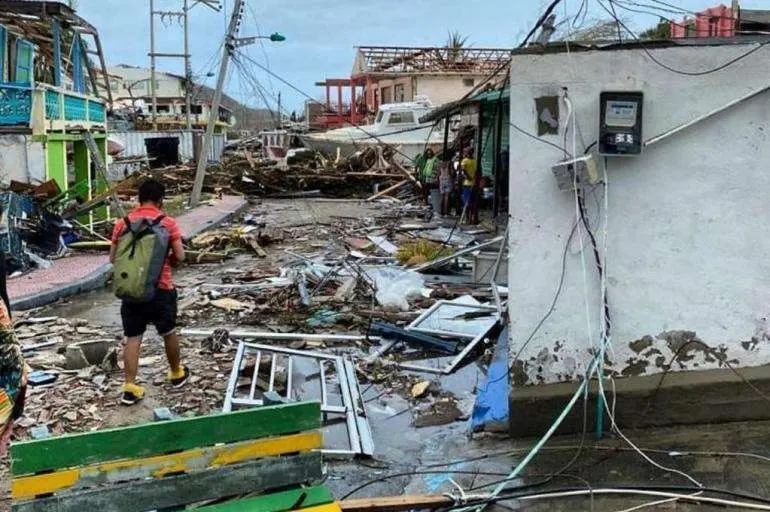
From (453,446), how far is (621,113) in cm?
251

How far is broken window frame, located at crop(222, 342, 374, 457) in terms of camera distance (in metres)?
5.20

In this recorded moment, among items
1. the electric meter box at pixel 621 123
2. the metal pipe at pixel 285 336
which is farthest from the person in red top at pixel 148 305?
the electric meter box at pixel 621 123

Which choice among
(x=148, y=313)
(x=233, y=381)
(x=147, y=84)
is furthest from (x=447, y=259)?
(x=147, y=84)

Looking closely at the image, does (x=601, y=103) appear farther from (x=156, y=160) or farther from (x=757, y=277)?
(x=156, y=160)

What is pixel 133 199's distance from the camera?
22.9m

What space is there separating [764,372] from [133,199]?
824 inches

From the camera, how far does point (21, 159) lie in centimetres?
1422

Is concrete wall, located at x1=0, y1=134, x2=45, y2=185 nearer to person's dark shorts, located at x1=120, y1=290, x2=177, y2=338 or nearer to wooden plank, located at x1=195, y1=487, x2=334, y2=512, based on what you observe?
person's dark shorts, located at x1=120, y1=290, x2=177, y2=338

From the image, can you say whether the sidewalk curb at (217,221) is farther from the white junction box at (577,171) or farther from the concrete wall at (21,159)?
the white junction box at (577,171)

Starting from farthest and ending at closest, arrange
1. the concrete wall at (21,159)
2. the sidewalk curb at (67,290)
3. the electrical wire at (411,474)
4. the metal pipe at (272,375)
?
the concrete wall at (21,159) < the sidewalk curb at (67,290) < the metal pipe at (272,375) < the electrical wire at (411,474)

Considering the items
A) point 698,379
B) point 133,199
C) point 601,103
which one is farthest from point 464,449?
point 133,199

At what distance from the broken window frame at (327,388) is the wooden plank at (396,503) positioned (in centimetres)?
114

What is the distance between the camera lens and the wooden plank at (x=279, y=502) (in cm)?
338

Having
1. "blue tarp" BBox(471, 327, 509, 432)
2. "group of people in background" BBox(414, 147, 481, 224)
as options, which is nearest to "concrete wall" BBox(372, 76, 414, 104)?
"group of people in background" BBox(414, 147, 481, 224)
